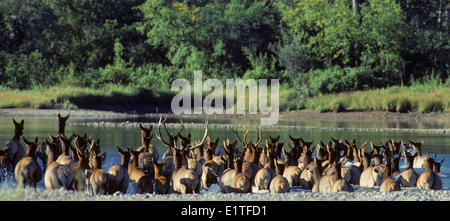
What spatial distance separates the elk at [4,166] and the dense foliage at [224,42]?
86.5 feet

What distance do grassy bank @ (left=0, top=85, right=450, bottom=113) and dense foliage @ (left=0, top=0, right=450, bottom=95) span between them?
71.5 inches

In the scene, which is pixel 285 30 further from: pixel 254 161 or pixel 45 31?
pixel 254 161

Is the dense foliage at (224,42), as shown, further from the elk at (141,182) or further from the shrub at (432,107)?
the elk at (141,182)

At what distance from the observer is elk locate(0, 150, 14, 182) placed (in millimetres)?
13977

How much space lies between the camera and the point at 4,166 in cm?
1402

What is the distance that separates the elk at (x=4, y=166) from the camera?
1398 centimetres

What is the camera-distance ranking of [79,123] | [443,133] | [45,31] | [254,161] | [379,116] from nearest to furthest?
[254,161] → [443,133] → [79,123] → [379,116] → [45,31]

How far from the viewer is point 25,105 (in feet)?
116

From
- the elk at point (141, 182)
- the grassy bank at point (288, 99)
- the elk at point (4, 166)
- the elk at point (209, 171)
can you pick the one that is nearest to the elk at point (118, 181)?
the elk at point (141, 182)

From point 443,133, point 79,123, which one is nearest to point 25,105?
point 79,123

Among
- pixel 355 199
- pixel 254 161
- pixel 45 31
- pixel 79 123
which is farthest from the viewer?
pixel 45 31

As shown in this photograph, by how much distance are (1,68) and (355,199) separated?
36.2 metres

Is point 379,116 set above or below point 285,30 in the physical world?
below

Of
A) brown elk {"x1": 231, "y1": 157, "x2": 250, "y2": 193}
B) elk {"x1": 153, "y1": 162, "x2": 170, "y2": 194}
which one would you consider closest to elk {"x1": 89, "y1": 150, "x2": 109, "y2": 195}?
elk {"x1": 153, "y1": 162, "x2": 170, "y2": 194}
